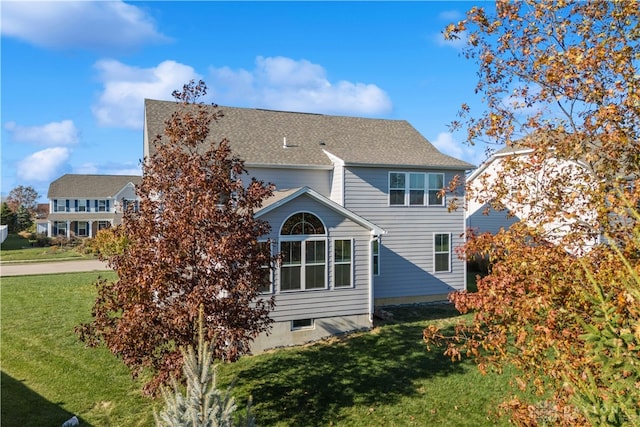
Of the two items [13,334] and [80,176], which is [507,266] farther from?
[80,176]

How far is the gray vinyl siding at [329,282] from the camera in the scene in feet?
48.1

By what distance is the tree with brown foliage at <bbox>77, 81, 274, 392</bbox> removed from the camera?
8.04 m

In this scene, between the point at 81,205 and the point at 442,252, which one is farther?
the point at 81,205

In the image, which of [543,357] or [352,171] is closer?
[543,357]

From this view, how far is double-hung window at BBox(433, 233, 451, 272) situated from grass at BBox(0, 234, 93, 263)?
102ft

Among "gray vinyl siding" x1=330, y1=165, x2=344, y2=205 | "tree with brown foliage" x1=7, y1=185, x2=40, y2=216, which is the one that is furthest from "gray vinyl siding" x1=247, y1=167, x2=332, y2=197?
"tree with brown foliage" x1=7, y1=185, x2=40, y2=216

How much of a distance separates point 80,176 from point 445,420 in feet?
190

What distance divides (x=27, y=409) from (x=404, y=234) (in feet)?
48.3

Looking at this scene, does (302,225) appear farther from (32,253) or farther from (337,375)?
(32,253)

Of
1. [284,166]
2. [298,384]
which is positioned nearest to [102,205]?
[284,166]

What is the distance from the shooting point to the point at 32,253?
40.2 m

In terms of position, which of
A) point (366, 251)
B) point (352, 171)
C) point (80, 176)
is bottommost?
point (366, 251)

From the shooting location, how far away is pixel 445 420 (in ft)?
31.5

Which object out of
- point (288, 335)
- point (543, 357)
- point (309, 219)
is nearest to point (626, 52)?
point (543, 357)
